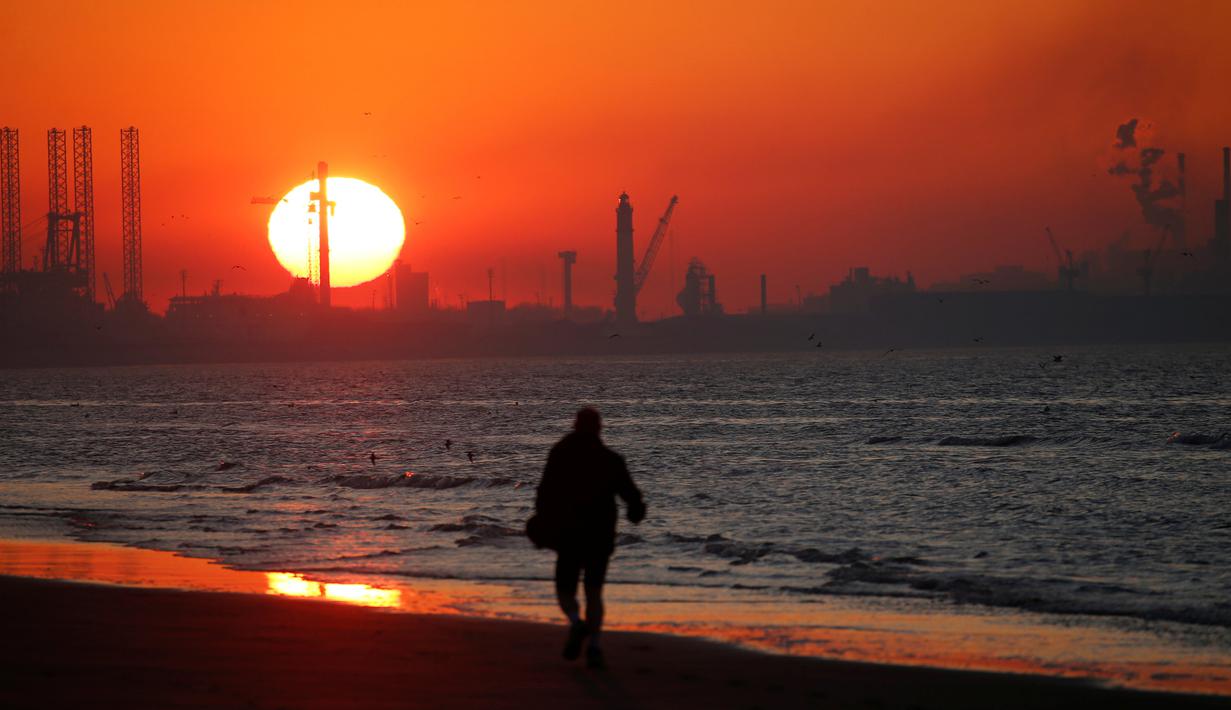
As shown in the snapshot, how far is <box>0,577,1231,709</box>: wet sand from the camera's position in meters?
9.81

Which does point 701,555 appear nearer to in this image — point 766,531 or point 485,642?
point 766,531

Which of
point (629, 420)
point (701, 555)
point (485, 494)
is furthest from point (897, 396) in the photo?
point (701, 555)

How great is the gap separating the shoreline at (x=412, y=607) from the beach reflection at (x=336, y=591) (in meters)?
0.01

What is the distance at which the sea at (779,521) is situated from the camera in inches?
573

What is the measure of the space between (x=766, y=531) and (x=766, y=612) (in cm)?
1001

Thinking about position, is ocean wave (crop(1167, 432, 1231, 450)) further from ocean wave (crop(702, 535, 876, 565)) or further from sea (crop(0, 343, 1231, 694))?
ocean wave (crop(702, 535, 876, 565))

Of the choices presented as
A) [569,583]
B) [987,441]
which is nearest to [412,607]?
[569,583]

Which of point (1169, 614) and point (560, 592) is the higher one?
point (560, 592)

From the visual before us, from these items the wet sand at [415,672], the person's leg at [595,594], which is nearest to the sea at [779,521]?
the wet sand at [415,672]

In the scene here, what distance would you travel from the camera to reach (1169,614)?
51.2ft

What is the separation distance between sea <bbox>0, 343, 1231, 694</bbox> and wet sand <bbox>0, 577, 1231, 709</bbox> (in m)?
1.22

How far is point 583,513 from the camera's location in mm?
10992

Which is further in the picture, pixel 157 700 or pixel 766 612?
pixel 766 612

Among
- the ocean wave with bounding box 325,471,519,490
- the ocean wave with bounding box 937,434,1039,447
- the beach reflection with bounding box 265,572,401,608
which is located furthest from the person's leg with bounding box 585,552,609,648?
the ocean wave with bounding box 937,434,1039,447
